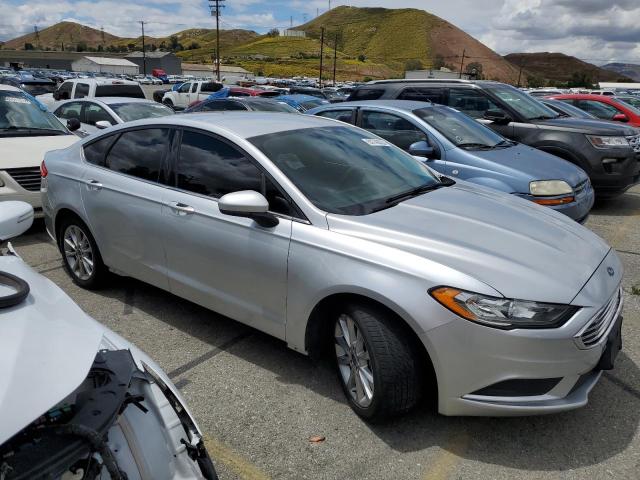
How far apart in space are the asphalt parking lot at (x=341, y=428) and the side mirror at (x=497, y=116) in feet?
15.7

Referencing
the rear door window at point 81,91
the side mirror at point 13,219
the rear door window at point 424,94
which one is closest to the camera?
the side mirror at point 13,219

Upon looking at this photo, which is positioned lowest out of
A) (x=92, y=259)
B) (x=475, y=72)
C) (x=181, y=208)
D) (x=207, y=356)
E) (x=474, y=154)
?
(x=207, y=356)

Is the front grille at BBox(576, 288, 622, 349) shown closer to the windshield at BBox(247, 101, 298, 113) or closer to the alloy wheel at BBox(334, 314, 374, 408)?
the alloy wheel at BBox(334, 314, 374, 408)

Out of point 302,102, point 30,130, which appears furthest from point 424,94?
point 302,102

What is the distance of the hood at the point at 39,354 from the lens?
134 cm

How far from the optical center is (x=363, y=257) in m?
2.67

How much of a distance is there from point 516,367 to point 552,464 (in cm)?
58

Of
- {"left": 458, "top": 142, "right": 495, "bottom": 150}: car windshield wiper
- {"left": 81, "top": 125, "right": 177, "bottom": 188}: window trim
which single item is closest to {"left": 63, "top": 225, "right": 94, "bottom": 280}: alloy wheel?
{"left": 81, "top": 125, "right": 177, "bottom": 188}: window trim

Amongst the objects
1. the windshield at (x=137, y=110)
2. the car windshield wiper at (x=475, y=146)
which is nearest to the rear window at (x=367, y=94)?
the car windshield wiper at (x=475, y=146)

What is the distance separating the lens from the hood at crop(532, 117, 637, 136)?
7.59 metres

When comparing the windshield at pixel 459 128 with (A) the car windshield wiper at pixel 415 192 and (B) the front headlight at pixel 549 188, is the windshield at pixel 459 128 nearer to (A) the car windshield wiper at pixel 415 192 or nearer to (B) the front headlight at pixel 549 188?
(B) the front headlight at pixel 549 188

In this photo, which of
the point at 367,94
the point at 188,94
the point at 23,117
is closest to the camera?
the point at 23,117

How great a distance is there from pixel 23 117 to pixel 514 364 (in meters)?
7.29

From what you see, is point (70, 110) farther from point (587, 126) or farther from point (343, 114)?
point (587, 126)
